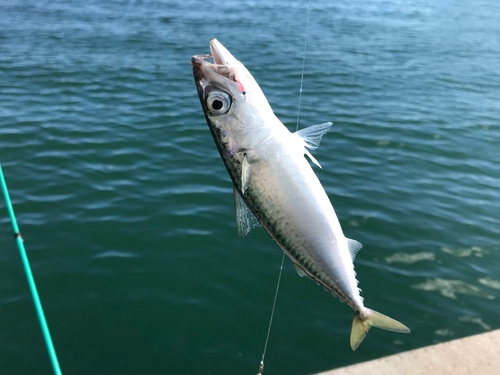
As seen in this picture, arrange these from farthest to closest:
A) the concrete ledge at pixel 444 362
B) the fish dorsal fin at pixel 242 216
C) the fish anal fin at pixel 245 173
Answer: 1. the concrete ledge at pixel 444 362
2. the fish dorsal fin at pixel 242 216
3. the fish anal fin at pixel 245 173

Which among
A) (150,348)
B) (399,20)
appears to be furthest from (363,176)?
(399,20)

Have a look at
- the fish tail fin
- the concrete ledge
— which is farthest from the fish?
the concrete ledge

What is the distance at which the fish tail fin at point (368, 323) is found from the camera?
2900mm

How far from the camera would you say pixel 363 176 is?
8.46 metres

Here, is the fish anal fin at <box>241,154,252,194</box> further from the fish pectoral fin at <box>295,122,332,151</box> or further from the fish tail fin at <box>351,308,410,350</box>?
the fish tail fin at <box>351,308,410,350</box>

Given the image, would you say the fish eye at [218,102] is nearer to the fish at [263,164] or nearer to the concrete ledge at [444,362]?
the fish at [263,164]

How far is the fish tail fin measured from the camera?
9.52ft

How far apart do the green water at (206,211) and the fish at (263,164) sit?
285 cm

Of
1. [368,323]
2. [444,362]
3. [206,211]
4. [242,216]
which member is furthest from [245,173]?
[206,211]

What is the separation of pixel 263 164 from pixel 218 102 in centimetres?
42

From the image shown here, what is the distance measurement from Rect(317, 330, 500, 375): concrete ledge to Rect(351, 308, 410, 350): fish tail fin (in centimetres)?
161

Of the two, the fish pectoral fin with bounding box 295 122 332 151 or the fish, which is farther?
the fish pectoral fin with bounding box 295 122 332 151

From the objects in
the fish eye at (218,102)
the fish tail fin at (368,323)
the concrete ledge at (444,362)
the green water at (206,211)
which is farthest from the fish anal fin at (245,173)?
the green water at (206,211)

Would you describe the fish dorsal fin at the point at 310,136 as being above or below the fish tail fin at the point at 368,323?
above
